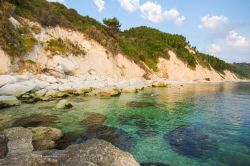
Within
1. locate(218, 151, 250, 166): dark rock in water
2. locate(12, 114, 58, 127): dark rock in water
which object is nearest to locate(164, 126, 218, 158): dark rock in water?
locate(218, 151, 250, 166): dark rock in water

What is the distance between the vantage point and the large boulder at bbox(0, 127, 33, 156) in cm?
978

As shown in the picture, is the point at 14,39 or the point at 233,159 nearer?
the point at 233,159

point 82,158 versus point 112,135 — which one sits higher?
point 82,158

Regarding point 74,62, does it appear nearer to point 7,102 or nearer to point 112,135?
point 7,102

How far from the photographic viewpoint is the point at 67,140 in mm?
12953

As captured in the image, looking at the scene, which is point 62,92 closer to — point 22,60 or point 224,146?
point 22,60

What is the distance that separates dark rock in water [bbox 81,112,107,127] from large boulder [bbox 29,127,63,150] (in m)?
3.49

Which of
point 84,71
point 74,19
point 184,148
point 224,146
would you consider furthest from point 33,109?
point 74,19

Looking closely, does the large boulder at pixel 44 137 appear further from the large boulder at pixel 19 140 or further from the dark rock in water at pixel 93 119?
the dark rock in water at pixel 93 119

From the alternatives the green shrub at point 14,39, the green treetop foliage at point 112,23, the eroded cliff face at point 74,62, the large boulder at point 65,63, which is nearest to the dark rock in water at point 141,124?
the eroded cliff face at point 74,62

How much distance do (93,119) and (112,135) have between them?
4.45 meters

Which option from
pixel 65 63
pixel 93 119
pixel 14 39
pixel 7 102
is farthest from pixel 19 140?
pixel 65 63

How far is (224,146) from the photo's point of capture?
40.9 ft

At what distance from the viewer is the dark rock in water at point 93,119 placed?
55.3 feet
